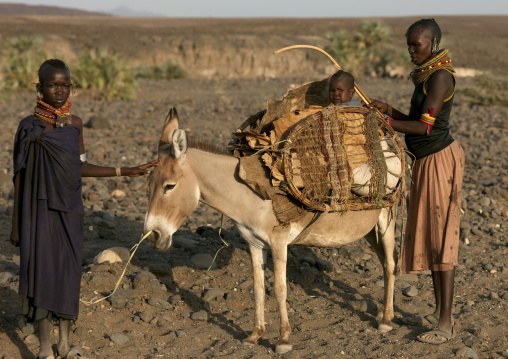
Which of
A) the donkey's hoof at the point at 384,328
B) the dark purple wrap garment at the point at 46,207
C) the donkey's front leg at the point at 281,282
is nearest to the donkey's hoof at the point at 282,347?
the donkey's front leg at the point at 281,282

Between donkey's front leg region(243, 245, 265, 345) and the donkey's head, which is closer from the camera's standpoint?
the donkey's head

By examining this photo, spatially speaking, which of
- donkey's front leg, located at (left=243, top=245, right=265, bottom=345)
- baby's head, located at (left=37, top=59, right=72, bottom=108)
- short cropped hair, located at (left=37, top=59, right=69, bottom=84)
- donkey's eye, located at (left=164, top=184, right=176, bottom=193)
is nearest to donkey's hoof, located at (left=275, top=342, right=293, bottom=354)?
donkey's front leg, located at (left=243, top=245, right=265, bottom=345)

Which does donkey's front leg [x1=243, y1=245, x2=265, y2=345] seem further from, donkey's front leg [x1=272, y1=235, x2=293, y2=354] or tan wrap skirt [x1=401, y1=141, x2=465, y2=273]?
tan wrap skirt [x1=401, y1=141, x2=465, y2=273]

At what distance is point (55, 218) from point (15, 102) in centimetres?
1631

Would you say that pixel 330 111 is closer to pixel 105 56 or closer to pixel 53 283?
pixel 53 283

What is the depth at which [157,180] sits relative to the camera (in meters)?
4.62

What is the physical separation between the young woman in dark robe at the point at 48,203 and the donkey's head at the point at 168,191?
0.55 m

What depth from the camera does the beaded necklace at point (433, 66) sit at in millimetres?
4867

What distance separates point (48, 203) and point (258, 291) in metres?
1.82

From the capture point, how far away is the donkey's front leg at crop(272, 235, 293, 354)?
482 cm

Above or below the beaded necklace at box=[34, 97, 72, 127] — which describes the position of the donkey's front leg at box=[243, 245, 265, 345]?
below

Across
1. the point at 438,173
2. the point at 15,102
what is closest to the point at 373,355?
the point at 438,173

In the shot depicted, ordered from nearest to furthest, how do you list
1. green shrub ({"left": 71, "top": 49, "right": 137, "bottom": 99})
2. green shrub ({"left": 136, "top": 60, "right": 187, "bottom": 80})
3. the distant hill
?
green shrub ({"left": 71, "top": 49, "right": 137, "bottom": 99}), green shrub ({"left": 136, "top": 60, "right": 187, "bottom": 80}), the distant hill

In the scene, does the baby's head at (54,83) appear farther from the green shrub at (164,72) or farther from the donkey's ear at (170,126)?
the green shrub at (164,72)
